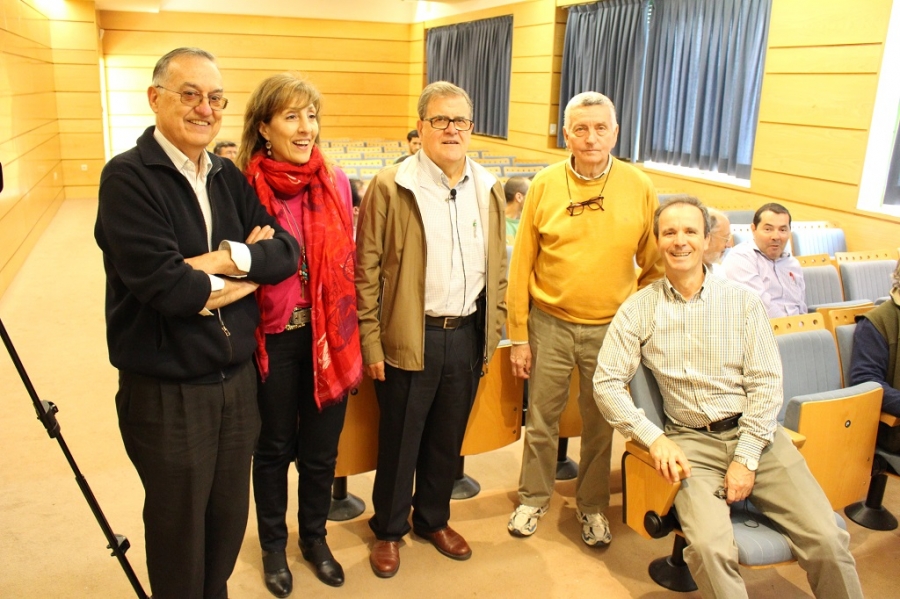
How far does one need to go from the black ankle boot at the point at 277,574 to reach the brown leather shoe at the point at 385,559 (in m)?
0.29

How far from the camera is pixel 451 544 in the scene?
2.48 meters

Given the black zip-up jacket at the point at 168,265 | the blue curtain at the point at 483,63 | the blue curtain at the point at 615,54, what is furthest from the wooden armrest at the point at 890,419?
the blue curtain at the point at 483,63

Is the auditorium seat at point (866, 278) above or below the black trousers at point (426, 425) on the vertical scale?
above

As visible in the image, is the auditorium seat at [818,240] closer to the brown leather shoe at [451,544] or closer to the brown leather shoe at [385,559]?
the brown leather shoe at [451,544]

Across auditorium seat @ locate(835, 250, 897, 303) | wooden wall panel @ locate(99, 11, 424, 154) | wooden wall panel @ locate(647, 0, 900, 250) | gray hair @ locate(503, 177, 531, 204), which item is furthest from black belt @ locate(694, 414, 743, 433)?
wooden wall panel @ locate(99, 11, 424, 154)

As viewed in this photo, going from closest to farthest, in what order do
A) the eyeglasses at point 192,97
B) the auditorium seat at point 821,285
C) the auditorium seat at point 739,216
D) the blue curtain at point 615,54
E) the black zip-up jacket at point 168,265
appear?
the black zip-up jacket at point 168,265 < the eyeglasses at point 192,97 < the auditorium seat at point 821,285 < the auditorium seat at point 739,216 < the blue curtain at point 615,54

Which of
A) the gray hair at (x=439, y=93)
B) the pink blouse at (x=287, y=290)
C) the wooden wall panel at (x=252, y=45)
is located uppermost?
the wooden wall panel at (x=252, y=45)

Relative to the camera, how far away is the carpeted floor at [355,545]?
232 centimetres

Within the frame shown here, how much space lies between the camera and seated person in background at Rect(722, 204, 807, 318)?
3.39 metres

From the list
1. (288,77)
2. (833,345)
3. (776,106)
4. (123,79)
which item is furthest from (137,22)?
(833,345)

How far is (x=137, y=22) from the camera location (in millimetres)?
11352

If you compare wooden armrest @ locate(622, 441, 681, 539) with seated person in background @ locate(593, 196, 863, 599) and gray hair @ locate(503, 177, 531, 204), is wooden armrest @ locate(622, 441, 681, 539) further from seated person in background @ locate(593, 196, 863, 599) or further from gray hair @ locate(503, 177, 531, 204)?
gray hair @ locate(503, 177, 531, 204)

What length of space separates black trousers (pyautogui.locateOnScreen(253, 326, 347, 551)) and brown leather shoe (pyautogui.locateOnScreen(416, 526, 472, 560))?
43cm

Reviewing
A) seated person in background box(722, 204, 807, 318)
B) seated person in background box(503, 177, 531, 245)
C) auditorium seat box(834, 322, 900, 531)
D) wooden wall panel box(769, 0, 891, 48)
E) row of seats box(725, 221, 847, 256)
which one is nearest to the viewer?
auditorium seat box(834, 322, 900, 531)
